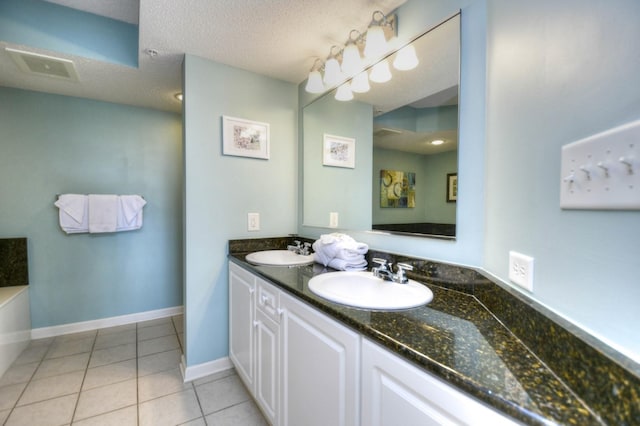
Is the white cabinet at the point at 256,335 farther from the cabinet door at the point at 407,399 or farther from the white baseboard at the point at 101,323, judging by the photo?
the white baseboard at the point at 101,323

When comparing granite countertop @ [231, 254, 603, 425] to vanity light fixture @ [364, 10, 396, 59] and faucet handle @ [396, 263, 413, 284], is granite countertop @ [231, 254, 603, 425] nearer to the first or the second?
faucet handle @ [396, 263, 413, 284]

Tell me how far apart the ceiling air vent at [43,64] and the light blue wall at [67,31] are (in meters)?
0.12

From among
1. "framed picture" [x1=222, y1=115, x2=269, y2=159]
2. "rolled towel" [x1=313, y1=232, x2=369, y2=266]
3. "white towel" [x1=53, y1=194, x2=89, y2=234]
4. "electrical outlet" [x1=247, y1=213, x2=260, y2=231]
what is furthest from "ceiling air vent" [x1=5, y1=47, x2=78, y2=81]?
"rolled towel" [x1=313, y1=232, x2=369, y2=266]

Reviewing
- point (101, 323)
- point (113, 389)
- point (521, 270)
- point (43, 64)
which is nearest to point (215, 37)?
point (43, 64)

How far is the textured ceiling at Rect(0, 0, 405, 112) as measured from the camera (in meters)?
1.39

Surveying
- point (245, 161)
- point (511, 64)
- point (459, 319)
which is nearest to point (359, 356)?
point (459, 319)

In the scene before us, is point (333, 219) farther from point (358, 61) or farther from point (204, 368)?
point (204, 368)

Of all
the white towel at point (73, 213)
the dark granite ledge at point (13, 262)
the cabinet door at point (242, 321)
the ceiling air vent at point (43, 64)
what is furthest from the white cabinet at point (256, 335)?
the dark granite ledge at point (13, 262)

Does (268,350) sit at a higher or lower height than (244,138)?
lower

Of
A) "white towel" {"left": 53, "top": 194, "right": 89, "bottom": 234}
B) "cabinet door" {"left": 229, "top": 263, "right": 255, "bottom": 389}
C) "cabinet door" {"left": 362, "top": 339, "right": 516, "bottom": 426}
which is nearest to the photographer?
"cabinet door" {"left": 362, "top": 339, "right": 516, "bottom": 426}

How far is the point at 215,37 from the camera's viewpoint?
5.34 feet

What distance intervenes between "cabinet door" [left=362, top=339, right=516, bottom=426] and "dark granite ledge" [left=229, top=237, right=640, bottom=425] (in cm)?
3

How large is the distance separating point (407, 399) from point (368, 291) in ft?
1.90

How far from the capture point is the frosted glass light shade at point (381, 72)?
148 cm
